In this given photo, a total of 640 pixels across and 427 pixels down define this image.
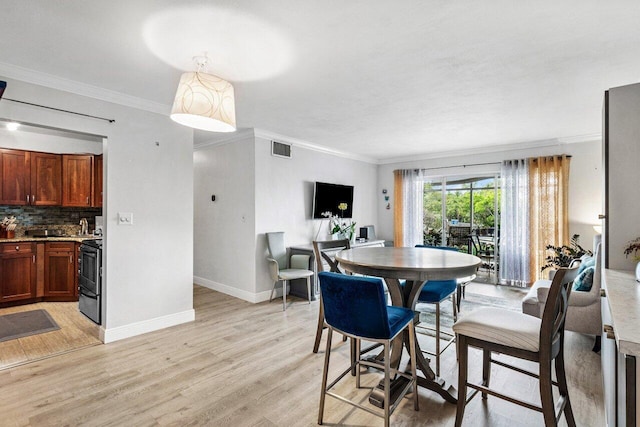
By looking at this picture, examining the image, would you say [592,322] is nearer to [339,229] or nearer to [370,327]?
[370,327]

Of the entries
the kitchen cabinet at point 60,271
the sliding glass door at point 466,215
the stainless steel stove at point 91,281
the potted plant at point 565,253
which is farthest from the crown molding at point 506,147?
the kitchen cabinet at point 60,271

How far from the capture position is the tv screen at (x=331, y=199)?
18.0 ft

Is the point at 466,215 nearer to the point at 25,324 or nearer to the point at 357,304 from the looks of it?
the point at 357,304

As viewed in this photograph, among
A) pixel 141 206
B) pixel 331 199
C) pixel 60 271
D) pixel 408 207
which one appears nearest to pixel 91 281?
pixel 141 206

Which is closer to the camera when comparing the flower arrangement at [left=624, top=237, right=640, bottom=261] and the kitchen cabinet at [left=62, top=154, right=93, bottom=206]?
the flower arrangement at [left=624, top=237, right=640, bottom=261]

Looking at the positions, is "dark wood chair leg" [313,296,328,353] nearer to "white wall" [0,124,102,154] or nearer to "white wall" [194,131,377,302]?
"white wall" [194,131,377,302]

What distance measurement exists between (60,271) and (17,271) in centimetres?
46

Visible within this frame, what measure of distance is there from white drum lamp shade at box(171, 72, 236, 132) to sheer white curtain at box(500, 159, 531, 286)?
5.04 m

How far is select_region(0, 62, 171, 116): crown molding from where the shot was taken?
8.64ft

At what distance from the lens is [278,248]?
4.74 meters

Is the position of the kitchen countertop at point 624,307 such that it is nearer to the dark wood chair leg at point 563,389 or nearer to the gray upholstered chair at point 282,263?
the dark wood chair leg at point 563,389

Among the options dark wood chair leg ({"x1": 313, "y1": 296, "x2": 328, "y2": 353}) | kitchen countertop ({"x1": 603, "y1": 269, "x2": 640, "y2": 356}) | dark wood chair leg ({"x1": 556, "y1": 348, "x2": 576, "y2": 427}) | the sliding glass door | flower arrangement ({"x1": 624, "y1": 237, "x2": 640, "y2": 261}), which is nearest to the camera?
kitchen countertop ({"x1": 603, "y1": 269, "x2": 640, "y2": 356})

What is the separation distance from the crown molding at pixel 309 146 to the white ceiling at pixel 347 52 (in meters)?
0.76

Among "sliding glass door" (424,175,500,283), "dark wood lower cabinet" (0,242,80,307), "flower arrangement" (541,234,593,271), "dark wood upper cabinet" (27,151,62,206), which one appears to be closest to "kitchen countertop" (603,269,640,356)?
"flower arrangement" (541,234,593,271)
